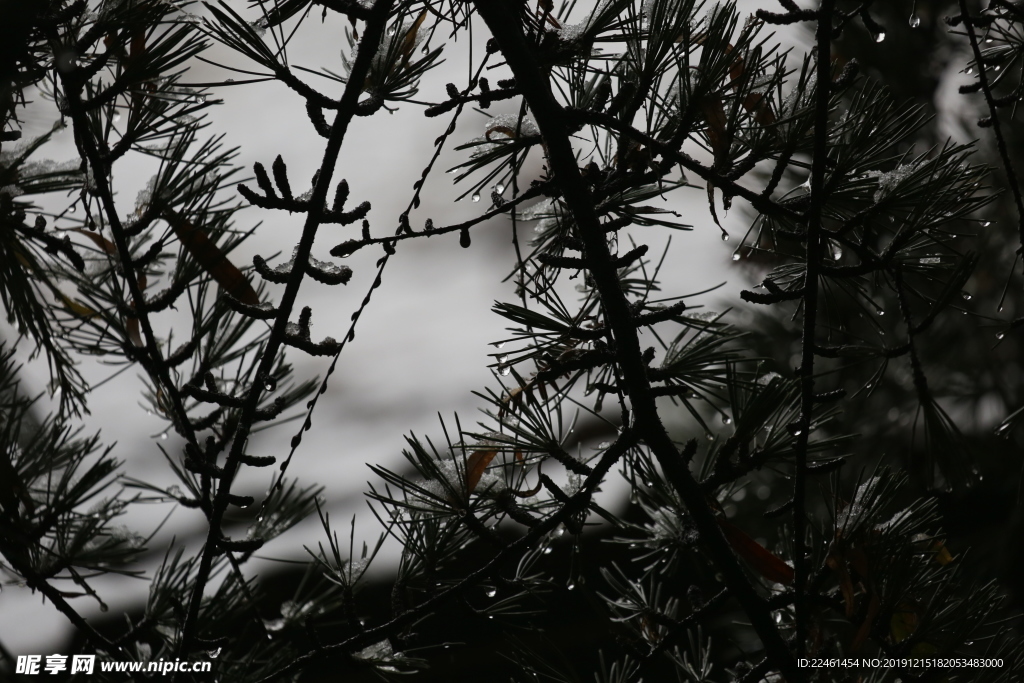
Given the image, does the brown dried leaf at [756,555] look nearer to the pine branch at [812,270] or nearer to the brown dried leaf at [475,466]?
the pine branch at [812,270]

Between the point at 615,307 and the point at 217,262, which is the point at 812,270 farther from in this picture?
the point at 217,262


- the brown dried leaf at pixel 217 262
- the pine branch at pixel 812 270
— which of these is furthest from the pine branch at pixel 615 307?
the brown dried leaf at pixel 217 262

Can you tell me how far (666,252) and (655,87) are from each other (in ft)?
0.45

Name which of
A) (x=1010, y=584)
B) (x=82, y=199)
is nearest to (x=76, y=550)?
(x=82, y=199)

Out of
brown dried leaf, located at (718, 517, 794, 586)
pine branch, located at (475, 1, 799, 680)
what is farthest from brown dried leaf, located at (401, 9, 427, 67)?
brown dried leaf, located at (718, 517, 794, 586)

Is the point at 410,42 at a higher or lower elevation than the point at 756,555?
higher

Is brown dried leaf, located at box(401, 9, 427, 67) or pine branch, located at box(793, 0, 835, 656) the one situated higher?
brown dried leaf, located at box(401, 9, 427, 67)

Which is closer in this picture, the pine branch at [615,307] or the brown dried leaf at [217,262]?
the pine branch at [615,307]

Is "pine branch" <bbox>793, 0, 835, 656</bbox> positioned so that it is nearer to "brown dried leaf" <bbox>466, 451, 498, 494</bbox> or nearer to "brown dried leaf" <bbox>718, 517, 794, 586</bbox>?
"brown dried leaf" <bbox>718, 517, 794, 586</bbox>

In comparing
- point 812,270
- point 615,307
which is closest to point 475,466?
point 615,307

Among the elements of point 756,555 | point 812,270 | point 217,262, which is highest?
point 217,262

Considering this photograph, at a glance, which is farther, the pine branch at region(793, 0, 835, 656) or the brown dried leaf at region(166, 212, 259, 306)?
the brown dried leaf at region(166, 212, 259, 306)

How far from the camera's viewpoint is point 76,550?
0.61 metres

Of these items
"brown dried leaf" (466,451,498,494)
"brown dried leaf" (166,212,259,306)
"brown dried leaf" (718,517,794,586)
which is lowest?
"brown dried leaf" (718,517,794,586)
